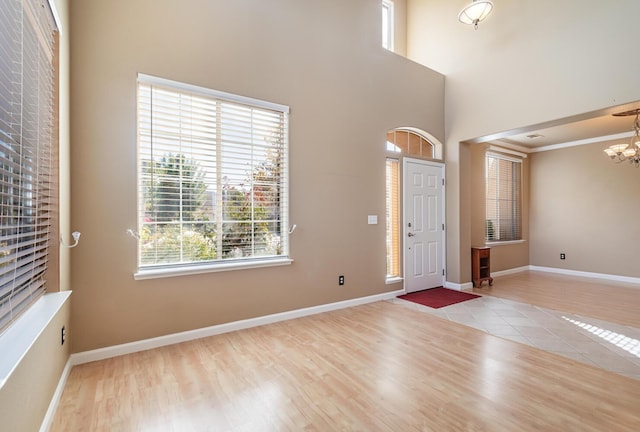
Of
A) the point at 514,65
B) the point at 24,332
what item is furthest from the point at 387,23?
the point at 24,332

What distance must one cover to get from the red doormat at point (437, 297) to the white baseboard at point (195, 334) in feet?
2.78

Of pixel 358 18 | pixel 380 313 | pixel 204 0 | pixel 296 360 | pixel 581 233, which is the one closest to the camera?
pixel 296 360

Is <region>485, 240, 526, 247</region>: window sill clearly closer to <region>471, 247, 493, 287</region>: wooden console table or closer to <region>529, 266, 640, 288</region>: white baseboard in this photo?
<region>529, 266, 640, 288</region>: white baseboard

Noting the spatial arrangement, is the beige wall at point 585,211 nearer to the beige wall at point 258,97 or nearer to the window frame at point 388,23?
the beige wall at point 258,97

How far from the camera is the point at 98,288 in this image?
8.72 ft

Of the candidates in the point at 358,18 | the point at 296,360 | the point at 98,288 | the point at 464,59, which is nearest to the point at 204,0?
the point at 358,18

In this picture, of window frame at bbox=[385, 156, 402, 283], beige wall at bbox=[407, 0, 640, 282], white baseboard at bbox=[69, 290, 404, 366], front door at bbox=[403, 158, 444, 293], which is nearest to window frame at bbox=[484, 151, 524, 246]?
beige wall at bbox=[407, 0, 640, 282]

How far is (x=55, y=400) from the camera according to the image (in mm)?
1995

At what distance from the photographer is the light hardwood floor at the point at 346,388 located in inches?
73.1

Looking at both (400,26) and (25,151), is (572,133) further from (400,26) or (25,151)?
(25,151)

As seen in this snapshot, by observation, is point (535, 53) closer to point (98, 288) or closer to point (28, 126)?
point (28, 126)

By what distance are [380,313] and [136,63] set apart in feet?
12.5

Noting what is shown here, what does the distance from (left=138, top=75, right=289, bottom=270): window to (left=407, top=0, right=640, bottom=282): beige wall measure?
10.2ft

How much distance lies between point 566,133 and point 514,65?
2603 mm
